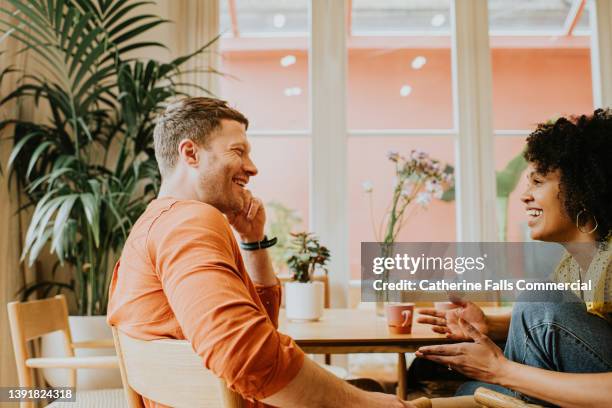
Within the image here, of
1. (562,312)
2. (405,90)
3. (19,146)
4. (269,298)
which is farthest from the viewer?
(405,90)

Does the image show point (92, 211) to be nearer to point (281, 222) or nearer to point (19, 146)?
point (19, 146)

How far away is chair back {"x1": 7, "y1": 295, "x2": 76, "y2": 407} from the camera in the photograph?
5.63ft

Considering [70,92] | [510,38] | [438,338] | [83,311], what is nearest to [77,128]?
[70,92]

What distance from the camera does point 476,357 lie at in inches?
48.3

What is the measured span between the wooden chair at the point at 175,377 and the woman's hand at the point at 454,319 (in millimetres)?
883

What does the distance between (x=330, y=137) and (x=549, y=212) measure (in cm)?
194

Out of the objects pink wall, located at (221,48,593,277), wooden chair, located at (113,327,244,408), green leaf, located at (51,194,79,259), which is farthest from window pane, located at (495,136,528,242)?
wooden chair, located at (113,327,244,408)

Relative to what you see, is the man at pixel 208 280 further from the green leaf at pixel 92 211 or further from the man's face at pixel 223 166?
the green leaf at pixel 92 211

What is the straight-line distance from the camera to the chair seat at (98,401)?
1.72 metres

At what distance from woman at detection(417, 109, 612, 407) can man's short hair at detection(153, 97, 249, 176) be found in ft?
2.37

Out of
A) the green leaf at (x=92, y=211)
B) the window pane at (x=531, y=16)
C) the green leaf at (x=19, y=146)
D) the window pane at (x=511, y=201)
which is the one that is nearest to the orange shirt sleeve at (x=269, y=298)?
the green leaf at (x=92, y=211)

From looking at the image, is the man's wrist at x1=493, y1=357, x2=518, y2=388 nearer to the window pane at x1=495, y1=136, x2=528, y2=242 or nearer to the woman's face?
the woman's face

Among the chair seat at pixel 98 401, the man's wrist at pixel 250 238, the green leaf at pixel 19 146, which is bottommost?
the chair seat at pixel 98 401

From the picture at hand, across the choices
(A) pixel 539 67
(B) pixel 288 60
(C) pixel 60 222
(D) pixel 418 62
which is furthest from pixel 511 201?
(C) pixel 60 222
